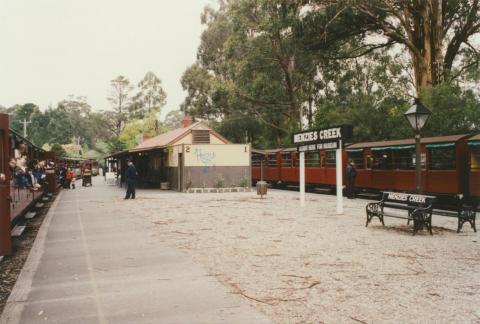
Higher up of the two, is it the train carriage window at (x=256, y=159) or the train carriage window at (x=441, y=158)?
the train carriage window at (x=256, y=159)

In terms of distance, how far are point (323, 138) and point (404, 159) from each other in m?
5.06

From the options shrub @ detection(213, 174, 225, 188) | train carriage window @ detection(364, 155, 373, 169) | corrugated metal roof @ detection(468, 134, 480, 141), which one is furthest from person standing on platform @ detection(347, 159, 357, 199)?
shrub @ detection(213, 174, 225, 188)

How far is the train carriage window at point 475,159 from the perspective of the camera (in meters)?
15.7

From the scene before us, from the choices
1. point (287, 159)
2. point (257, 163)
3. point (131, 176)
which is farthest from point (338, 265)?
point (257, 163)

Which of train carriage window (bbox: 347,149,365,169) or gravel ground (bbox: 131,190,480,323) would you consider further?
train carriage window (bbox: 347,149,365,169)

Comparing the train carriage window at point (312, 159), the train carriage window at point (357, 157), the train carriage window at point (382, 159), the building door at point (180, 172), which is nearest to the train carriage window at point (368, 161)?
the train carriage window at point (382, 159)

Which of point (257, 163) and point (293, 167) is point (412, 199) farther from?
point (257, 163)

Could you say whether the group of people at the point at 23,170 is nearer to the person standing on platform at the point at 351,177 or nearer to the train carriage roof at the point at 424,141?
the person standing on platform at the point at 351,177

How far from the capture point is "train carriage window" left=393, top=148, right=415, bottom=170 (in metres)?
18.7

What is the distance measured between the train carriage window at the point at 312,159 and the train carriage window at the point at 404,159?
652 cm

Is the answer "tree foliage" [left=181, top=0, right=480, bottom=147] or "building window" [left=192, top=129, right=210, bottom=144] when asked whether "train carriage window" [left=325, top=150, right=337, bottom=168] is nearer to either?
"tree foliage" [left=181, top=0, right=480, bottom=147]

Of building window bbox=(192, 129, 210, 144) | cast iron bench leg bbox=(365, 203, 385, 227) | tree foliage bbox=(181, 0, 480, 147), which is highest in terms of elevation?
tree foliage bbox=(181, 0, 480, 147)

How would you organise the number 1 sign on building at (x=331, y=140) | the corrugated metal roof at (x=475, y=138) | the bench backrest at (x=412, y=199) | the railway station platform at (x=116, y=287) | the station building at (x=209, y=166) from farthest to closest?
the station building at (x=209, y=166) → the corrugated metal roof at (x=475, y=138) → the number 1 sign on building at (x=331, y=140) → the bench backrest at (x=412, y=199) → the railway station platform at (x=116, y=287)

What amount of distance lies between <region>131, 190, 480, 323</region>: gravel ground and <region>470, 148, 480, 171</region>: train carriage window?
3.06 metres
